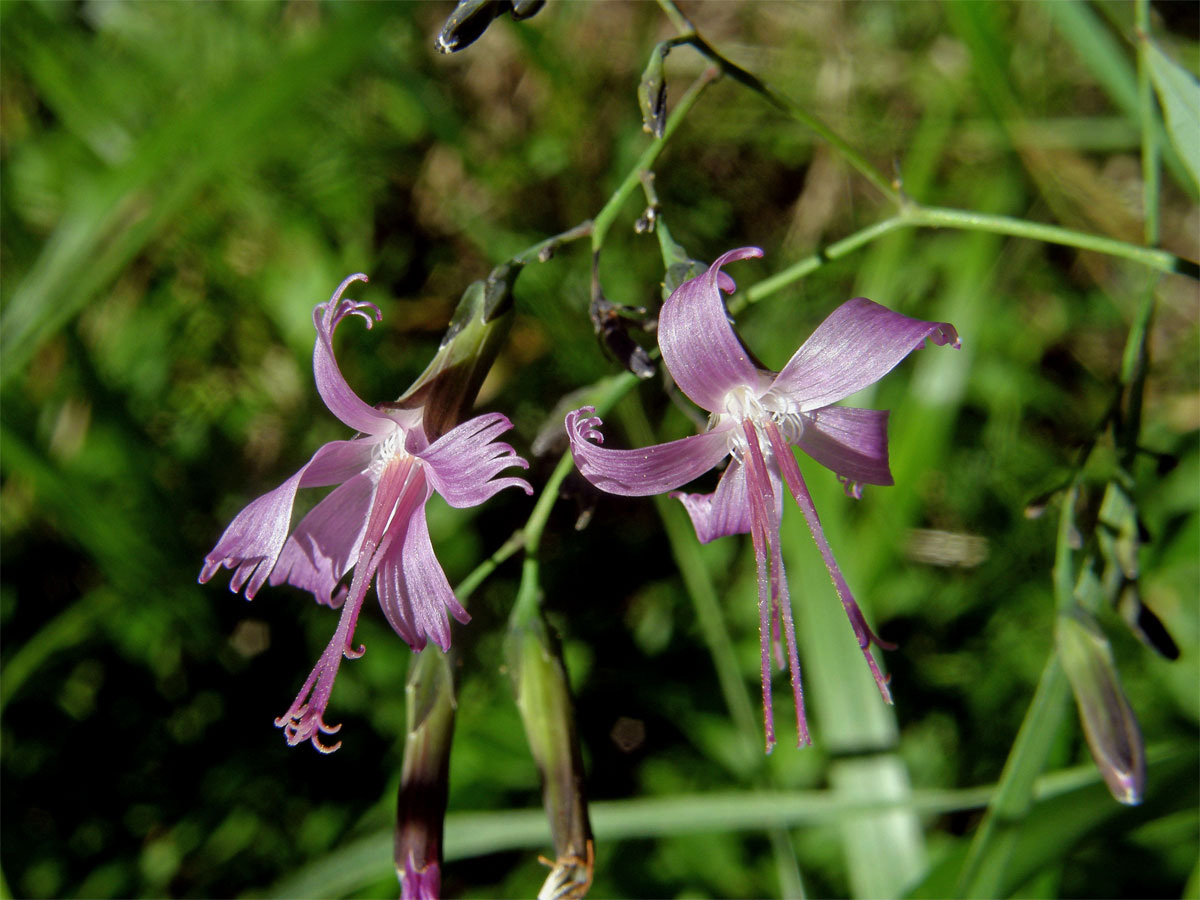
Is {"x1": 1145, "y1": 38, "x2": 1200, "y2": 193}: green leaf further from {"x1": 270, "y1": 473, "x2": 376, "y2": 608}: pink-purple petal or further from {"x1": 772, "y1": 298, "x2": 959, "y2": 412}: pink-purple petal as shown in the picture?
{"x1": 270, "y1": 473, "x2": 376, "y2": 608}: pink-purple petal

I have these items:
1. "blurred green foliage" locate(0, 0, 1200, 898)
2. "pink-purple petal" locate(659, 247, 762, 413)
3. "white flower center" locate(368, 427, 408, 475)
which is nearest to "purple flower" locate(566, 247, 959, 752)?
"pink-purple petal" locate(659, 247, 762, 413)

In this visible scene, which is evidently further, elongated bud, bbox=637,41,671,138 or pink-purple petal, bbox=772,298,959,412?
elongated bud, bbox=637,41,671,138

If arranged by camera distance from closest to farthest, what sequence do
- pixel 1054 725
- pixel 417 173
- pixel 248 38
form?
pixel 1054 725 < pixel 248 38 < pixel 417 173

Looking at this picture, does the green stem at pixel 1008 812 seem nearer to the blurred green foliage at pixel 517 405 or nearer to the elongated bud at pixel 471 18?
the blurred green foliage at pixel 517 405

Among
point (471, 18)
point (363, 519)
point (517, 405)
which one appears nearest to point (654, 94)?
point (471, 18)

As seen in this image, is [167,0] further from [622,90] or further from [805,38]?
[805,38]

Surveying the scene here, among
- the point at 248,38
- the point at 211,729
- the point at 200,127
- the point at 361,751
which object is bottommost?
the point at 361,751

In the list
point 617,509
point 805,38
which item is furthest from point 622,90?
point 617,509
